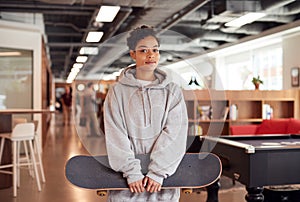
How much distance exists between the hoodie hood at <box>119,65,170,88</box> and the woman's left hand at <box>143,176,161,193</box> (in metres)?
0.43

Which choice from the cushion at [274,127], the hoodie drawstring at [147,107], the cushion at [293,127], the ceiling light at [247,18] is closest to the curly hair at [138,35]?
the hoodie drawstring at [147,107]

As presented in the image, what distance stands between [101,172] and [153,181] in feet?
0.84

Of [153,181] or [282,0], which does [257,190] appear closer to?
[153,181]

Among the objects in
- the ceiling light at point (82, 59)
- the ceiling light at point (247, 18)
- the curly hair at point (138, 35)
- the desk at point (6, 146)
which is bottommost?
the desk at point (6, 146)

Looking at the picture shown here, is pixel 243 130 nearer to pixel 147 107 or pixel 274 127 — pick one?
pixel 274 127

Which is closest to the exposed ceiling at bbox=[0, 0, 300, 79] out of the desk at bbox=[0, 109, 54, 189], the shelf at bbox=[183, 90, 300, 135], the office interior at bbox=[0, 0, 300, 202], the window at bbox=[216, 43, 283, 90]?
the office interior at bbox=[0, 0, 300, 202]

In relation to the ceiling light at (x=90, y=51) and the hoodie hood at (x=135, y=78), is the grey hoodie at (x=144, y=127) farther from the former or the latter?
the ceiling light at (x=90, y=51)

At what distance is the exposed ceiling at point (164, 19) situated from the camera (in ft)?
6.60

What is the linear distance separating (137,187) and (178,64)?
2.14 ft

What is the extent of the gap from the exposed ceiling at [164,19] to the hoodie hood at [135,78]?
7cm

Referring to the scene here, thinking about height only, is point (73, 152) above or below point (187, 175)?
below

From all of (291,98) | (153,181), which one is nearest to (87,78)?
(153,181)

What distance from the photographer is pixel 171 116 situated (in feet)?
6.10

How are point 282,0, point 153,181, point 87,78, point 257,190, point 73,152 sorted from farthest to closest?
point 73,152, point 282,0, point 257,190, point 87,78, point 153,181
